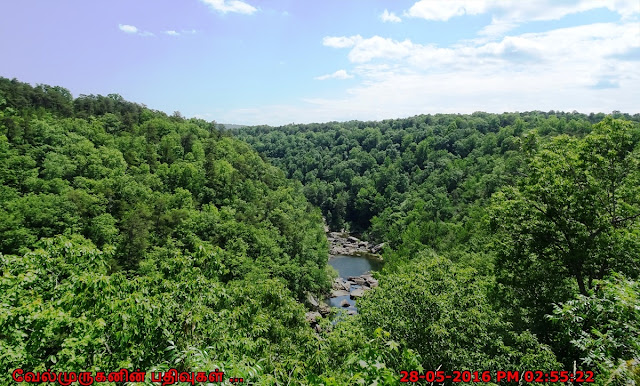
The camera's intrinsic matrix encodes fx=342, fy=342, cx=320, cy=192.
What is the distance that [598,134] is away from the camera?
48.5 ft

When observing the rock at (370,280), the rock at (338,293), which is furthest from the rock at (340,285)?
the rock at (370,280)

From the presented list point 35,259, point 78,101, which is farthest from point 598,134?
point 78,101

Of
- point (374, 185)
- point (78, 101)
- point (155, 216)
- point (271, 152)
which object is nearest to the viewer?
point (155, 216)

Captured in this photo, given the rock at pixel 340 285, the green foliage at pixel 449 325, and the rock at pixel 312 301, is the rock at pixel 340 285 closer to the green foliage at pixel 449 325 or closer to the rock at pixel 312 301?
the rock at pixel 312 301

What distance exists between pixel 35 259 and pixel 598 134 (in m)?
20.8

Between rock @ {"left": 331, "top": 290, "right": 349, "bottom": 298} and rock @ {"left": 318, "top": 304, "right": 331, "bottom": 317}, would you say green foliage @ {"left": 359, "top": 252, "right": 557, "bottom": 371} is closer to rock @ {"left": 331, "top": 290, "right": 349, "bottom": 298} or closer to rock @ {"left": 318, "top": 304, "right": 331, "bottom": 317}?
rock @ {"left": 318, "top": 304, "right": 331, "bottom": 317}

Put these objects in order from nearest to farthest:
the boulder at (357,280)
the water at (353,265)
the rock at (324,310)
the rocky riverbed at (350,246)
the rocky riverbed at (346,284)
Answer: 1. the rocky riverbed at (346,284)
2. the rock at (324,310)
3. the boulder at (357,280)
4. the water at (353,265)
5. the rocky riverbed at (350,246)

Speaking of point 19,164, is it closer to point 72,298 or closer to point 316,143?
point 72,298

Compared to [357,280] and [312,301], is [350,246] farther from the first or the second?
[312,301]

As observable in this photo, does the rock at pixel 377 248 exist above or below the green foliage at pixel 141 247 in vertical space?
below

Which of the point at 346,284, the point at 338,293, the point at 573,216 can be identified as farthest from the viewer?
the point at 346,284

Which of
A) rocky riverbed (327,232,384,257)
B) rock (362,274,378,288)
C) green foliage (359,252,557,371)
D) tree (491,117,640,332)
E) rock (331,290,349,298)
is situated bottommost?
rocky riverbed (327,232,384,257)

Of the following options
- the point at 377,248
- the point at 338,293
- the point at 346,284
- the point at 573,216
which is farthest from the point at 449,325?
the point at 377,248

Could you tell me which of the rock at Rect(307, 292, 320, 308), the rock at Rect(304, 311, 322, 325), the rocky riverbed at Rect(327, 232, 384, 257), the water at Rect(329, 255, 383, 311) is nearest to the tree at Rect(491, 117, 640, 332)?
the rock at Rect(304, 311, 322, 325)
